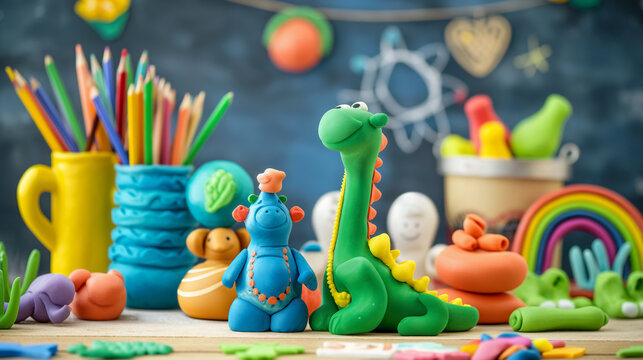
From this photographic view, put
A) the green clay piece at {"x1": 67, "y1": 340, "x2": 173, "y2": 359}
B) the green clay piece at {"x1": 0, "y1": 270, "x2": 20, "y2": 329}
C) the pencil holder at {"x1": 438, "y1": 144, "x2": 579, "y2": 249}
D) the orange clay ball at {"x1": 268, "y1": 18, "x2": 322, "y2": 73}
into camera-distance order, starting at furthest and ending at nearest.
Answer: the orange clay ball at {"x1": 268, "y1": 18, "x2": 322, "y2": 73}, the pencil holder at {"x1": 438, "y1": 144, "x2": 579, "y2": 249}, the green clay piece at {"x1": 0, "y1": 270, "x2": 20, "y2": 329}, the green clay piece at {"x1": 67, "y1": 340, "x2": 173, "y2": 359}

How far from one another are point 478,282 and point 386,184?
2.09 ft

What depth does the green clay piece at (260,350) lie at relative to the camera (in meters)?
0.70

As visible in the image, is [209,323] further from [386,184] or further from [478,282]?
[386,184]

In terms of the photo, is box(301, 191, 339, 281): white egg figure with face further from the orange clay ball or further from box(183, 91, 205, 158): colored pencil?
the orange clay ball

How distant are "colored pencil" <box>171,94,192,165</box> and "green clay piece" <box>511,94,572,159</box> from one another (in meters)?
0.58

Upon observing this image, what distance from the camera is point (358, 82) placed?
5.04 feet

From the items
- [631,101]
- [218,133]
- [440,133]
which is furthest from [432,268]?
[631,101]

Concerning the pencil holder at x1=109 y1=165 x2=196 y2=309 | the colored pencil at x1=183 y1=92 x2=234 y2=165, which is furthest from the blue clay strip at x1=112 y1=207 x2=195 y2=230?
the colored pencil at x1=183 y1=92 x2=234 y2=165

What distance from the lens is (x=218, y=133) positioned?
4.95ft

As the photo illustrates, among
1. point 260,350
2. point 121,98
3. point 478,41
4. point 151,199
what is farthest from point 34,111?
point 478,41

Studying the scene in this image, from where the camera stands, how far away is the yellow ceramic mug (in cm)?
104

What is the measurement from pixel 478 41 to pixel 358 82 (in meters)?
0.27

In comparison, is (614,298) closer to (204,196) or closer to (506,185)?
(506,185)

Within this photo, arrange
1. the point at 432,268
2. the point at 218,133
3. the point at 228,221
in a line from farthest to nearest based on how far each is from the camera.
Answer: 1. the point at 218,133
2. the point at 432,268
3. the point at 228,221
